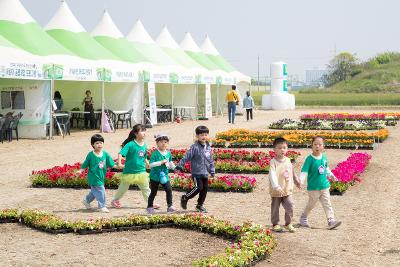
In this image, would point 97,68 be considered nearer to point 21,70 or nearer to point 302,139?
point 21,70

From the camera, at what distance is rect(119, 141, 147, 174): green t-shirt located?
34.8 ft

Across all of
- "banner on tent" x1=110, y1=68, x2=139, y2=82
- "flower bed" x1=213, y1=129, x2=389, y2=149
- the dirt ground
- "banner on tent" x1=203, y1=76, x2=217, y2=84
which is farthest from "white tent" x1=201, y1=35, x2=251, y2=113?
the dirt ground

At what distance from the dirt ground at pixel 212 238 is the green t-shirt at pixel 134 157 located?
2.22 ft

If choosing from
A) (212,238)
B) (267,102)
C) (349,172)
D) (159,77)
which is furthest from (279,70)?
(212,238)

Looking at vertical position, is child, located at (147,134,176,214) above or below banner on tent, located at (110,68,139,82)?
below

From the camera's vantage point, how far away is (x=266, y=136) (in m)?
23.1

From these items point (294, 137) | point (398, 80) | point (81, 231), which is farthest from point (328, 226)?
point (398, 80)

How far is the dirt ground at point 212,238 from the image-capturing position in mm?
7559

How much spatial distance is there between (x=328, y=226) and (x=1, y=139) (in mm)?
16161

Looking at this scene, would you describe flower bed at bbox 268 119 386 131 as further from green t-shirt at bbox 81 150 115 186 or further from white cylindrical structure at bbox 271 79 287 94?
white cylindrical structure at bbox 271 79 287 94

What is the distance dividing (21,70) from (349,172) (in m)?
12.8

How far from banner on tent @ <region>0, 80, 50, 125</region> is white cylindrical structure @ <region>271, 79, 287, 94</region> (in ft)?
104

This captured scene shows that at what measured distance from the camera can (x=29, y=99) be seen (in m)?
23.9

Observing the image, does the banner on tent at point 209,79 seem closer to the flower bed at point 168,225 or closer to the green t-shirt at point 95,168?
the green t-shirt at point 95,168
